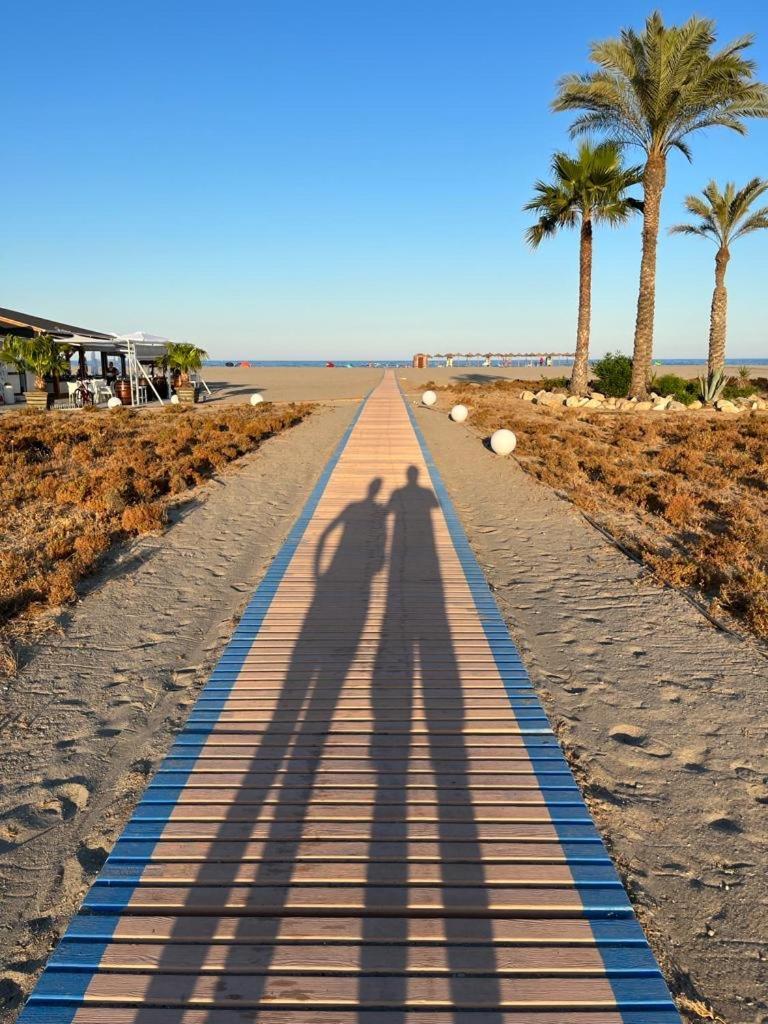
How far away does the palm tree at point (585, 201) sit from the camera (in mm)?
22828

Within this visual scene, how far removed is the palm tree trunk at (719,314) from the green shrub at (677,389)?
3.41 ft

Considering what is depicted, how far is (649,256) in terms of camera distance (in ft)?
68.2

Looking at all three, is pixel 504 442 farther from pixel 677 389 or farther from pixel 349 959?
pixel 677 389

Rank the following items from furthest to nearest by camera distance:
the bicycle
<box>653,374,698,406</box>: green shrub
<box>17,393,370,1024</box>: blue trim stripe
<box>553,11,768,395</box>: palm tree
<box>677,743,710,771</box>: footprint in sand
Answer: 1. <box>653,374,698,406</box>: green shrub
2. the bicycle
3. <box>553,11,768,395</box>: palm tree
4. <box>677,743,710,771</box>: footprint in sand
5. <box>17,393,370,1024</box>: blue trim stripe

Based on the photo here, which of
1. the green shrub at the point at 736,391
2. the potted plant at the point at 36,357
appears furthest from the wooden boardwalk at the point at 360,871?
the green shrub at the point at 736,391

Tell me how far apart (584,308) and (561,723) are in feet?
76.6

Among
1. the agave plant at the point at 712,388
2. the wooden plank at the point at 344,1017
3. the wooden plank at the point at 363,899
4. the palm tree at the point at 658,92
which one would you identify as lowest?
the wooden plank at the point at 344,1017

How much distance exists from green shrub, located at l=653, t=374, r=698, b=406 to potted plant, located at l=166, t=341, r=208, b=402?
18.1m

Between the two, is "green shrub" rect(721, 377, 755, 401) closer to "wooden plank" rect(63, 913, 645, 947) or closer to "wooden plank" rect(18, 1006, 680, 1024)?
"wooden plank" rect(63, 913, 645, 947)

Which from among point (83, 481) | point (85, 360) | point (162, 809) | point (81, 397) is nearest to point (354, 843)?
point (162, 809)

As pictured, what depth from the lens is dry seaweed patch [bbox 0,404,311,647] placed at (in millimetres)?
6805

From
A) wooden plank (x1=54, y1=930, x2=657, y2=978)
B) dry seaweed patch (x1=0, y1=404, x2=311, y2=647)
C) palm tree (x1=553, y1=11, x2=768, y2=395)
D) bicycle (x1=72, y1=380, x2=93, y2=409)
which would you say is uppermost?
palm tree (x1=553, y1=11, x2=768, y2=395)

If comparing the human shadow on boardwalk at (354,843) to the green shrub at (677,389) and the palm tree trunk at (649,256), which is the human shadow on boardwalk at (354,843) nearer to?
the palm tree trunk at (649,256)

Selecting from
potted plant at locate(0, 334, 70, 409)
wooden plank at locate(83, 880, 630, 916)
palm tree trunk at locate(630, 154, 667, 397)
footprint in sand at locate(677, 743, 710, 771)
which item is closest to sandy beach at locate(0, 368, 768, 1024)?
footprint in sand at locate(677, 743, 710, 771)
